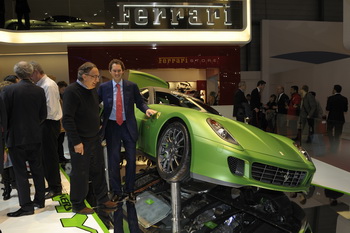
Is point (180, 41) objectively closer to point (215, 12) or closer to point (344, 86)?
point (215, 12)

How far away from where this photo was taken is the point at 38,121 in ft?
11.7

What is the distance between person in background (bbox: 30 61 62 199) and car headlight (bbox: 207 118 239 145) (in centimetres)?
192

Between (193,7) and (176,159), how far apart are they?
7766 mm

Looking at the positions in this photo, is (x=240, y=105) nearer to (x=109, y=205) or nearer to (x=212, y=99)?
(x=212, y=99)

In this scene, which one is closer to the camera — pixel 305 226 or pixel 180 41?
pixel 305 226

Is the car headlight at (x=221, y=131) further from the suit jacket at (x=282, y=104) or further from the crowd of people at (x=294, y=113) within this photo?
the suit jacket at (x=282, y=104)

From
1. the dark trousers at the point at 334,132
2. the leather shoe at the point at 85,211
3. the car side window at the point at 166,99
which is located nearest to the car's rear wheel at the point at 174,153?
the leather shoe at the point at 85,211

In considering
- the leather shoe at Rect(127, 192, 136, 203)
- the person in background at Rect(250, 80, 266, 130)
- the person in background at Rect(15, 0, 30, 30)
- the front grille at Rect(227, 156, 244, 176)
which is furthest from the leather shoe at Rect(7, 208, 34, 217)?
the person in background at Rect(15, 0, 30, 30)

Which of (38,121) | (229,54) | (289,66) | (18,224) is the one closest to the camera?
(18,224)

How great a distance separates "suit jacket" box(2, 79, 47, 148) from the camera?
341 centimetres

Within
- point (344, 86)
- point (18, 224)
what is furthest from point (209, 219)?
point (344, 86)

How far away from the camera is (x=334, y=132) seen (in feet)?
19.0

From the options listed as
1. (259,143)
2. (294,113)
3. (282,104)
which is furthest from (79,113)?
(282,104)

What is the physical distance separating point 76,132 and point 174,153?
992 millimetres
